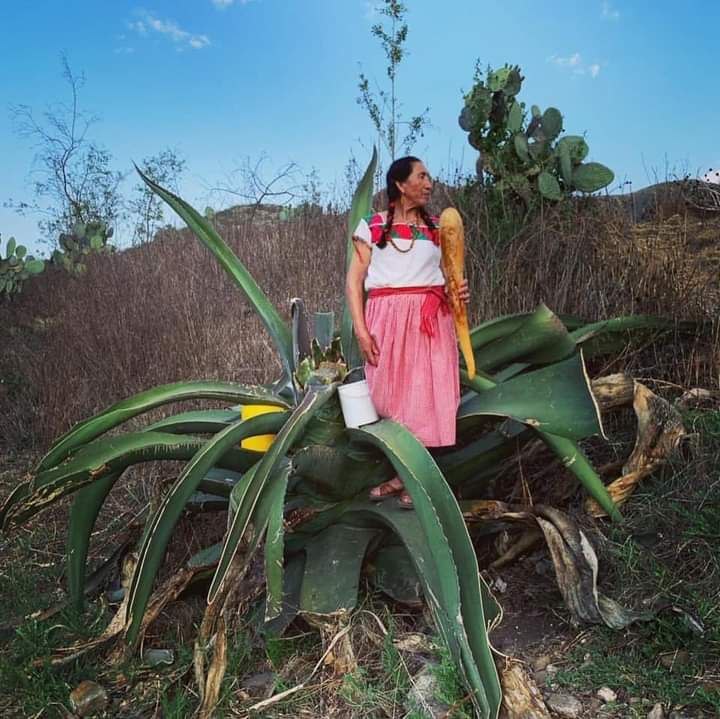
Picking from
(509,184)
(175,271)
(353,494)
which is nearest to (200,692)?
(353,494)

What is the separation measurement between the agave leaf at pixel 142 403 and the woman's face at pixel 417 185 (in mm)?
707

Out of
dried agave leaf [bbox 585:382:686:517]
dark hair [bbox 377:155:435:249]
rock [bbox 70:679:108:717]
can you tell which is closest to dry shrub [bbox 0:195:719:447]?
dried agave leaf [bbox 585:382:686:517]

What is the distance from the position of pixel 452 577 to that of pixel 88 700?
1.03 m

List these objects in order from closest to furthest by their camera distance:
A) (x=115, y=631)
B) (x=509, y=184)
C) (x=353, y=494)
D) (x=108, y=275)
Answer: (x=115, y=631), (x=353, y=494), (x=509, y=184), (x=108, y=275)

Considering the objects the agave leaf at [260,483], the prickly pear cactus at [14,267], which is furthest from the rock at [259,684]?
the prickly pear cactus at [14,267]

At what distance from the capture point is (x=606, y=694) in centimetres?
188

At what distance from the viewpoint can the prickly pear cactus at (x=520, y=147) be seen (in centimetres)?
397

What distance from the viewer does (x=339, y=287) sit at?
16.0 ft

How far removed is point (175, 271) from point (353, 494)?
4.49 meters

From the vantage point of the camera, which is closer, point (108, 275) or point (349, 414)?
point (349, 414)

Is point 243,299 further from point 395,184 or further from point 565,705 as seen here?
point 565,705

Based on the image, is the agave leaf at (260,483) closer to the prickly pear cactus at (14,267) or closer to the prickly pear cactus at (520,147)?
the prickly pear cactus at (520,147)

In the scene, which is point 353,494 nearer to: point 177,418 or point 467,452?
point 467,452

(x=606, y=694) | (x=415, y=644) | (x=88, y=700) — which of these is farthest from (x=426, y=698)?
(x=88, y=700)
